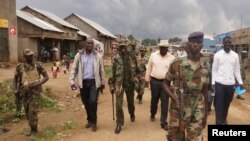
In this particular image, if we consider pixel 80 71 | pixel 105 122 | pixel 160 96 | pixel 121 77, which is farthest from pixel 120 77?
pixel 105 122

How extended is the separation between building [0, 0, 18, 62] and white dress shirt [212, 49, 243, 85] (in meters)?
19.7

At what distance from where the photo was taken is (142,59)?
A: 12.7 m

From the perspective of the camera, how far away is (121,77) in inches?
319

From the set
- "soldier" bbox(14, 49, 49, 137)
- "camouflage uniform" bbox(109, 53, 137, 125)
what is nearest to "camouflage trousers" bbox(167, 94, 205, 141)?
"camouflage uniform" bbox(109, 53, 137, 125)

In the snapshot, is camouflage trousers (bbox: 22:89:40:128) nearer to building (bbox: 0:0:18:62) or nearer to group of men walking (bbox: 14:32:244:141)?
group of men walking (bbox: 14:32:244:141)

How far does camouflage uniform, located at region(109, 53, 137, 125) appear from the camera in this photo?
26.5 ft

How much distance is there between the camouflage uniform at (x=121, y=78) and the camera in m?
8.06

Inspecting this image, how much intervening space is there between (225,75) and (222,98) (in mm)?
480

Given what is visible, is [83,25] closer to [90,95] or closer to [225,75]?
[90,95]

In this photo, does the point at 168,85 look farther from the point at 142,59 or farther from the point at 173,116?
the point at 142,59

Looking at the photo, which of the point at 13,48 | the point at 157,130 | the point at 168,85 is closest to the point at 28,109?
the point at 157,130

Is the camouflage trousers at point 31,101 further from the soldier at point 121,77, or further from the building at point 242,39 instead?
the building at point 242,39

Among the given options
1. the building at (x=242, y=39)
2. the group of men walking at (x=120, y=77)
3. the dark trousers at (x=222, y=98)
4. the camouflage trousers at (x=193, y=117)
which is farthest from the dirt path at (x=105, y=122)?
the building at (x=242, y=39)

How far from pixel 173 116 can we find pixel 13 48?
22.4 meters
